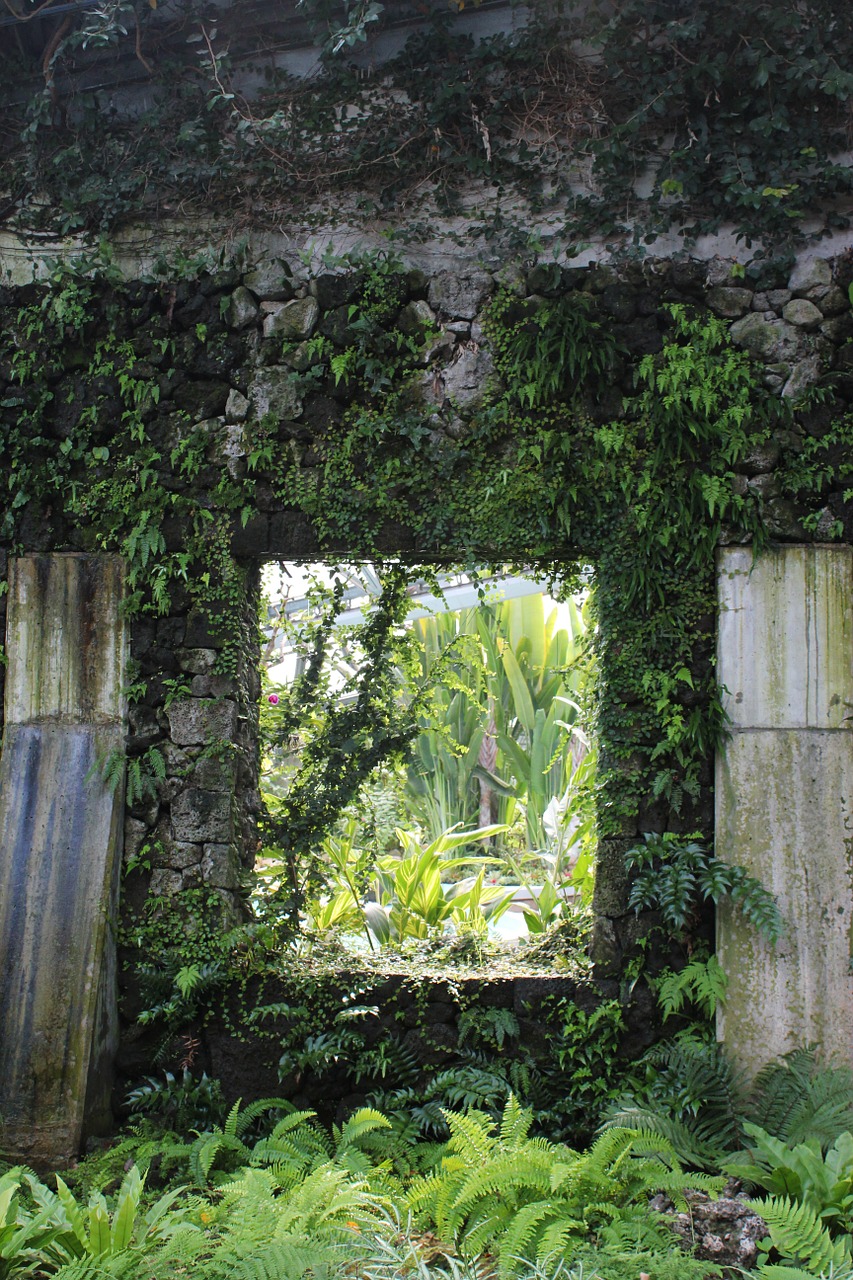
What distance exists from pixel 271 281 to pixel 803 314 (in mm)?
2524

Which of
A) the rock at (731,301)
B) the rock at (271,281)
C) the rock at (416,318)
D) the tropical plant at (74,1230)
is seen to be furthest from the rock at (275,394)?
the tropical plant at (74,1230)

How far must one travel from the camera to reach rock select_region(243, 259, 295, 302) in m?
4.88

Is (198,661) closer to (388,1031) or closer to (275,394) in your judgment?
(275,394)

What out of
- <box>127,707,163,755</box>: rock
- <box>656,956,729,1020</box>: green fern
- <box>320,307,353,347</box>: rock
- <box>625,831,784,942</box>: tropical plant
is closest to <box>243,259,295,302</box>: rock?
<box>320,307,353,347</box>: rock

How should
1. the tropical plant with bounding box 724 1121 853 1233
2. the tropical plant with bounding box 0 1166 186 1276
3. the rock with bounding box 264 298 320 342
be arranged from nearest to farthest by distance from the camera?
1. the tropical plant with bounding box 0 1166 186 1276
2. the tropical plant with bounding box 724 1121 853 1233
3. the rock with bounding box 264 298 320 342

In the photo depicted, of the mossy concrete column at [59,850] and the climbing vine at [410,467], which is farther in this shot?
the climbing vine at [410,467]

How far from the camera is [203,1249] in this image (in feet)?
10.6

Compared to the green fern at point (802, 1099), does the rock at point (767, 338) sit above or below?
above

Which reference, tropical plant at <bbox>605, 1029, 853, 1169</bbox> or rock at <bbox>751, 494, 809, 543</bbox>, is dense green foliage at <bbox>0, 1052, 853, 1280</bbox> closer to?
tropical plant at <bbox>605, 1029, 853, 1169</bbox>

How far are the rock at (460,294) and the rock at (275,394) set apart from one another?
2.61ft

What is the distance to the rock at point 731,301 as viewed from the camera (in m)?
4.60

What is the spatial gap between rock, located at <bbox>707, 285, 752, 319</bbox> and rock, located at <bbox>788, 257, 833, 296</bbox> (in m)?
0.21

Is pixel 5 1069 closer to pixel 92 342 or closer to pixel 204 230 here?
pixel 92 342

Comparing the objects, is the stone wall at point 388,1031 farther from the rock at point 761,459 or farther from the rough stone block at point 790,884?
the rock at point 761,459
